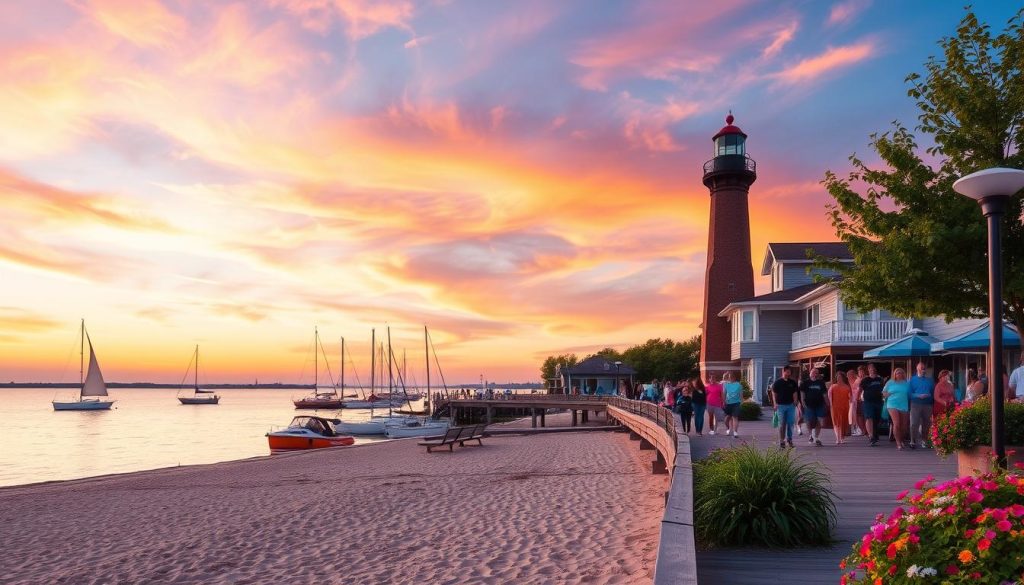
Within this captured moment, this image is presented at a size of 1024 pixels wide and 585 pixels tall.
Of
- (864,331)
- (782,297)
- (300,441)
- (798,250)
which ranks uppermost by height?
(798,250)

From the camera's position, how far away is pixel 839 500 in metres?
9.55

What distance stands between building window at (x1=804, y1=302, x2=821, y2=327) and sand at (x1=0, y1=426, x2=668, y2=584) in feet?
59.7

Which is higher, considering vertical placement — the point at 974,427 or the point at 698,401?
the point at 974,427

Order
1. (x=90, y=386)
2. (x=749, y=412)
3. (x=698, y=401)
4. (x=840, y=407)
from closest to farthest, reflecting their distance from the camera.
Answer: (x=840, y=407) < (x=698, y=401) < (x=749, y=412) < (x=90, y=386)

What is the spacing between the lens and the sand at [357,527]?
368 inches

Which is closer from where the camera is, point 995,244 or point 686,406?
point 995,244

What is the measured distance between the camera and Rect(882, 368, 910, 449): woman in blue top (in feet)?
48.6

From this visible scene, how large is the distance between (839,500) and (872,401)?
7401 millimetres

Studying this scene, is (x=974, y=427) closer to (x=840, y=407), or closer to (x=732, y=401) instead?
(x=840, y=407)

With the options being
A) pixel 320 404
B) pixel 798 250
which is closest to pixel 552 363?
pixel 320 404

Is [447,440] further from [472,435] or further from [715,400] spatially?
[715,400]

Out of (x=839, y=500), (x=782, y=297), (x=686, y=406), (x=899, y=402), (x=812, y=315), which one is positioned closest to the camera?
(x=839, y=500)

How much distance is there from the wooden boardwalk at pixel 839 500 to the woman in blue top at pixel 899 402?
1.57 ft

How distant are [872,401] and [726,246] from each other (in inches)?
1210
